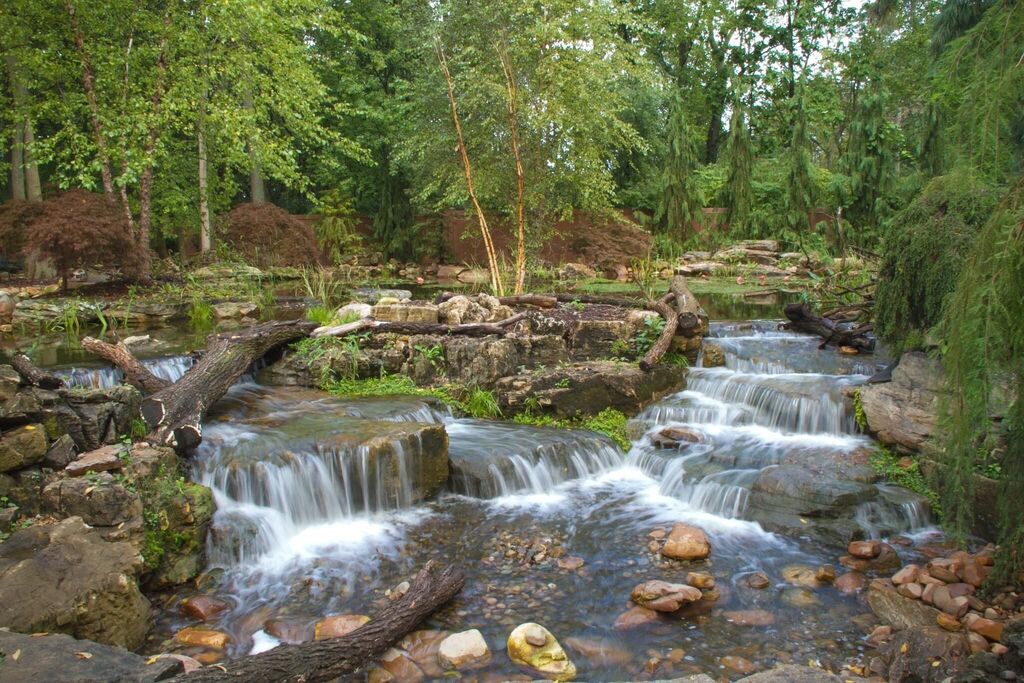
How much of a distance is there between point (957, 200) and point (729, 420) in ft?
10.9

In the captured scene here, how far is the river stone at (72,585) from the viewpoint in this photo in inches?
158

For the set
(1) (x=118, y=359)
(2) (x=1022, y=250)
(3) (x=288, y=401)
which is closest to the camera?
(2) (x=1022, y=250)

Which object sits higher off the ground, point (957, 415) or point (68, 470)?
point (957, 415)

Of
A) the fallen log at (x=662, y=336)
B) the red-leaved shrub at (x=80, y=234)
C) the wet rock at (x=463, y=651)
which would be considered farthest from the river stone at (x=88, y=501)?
the red-leaved shrub at (x=80, y=234)

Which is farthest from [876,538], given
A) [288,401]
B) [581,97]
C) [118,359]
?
[581,97]

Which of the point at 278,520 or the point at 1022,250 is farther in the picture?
the point at 278,520

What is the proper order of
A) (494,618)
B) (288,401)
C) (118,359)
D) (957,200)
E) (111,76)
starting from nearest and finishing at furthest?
(494,618) → (957,200) → (118,359) → (288,401) → (111,76)

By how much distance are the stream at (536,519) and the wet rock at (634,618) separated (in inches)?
1.5

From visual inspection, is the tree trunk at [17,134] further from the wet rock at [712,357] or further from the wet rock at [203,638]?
the wet rock at [712,357]

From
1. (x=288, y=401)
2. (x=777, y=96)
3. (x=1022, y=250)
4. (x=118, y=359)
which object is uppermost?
(x=777, y=96)

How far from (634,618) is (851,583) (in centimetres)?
165

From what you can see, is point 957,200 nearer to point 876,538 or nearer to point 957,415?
point 876,538

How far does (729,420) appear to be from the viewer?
27.5 ft

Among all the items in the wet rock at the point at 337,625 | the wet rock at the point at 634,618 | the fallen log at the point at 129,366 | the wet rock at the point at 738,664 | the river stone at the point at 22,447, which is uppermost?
the fallen log at the point at 129,366
